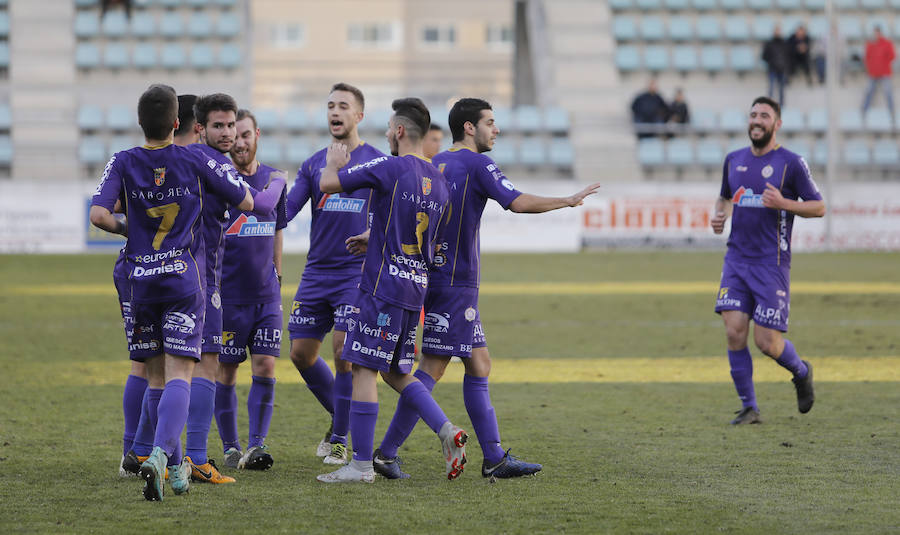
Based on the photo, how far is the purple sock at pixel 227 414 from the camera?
20.9 feet

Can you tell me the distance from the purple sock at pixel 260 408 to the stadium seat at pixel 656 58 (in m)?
25.7

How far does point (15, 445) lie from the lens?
666cm

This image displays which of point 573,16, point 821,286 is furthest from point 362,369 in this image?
point 573,16

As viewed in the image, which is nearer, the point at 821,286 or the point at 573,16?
the point at 821,286

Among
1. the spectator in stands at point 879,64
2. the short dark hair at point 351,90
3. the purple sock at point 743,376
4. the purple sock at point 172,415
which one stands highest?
the spectator in stands at point 879,64

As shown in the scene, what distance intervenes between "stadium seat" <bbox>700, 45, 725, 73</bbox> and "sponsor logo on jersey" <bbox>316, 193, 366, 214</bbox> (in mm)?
25489

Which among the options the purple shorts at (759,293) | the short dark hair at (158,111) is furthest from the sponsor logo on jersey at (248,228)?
the purple shorts at (759,293)

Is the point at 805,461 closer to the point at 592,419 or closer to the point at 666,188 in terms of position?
the point at 592,419

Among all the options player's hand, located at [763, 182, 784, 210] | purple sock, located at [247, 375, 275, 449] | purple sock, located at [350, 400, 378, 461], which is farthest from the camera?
player's hand, located at [763, 182, 784, 210]

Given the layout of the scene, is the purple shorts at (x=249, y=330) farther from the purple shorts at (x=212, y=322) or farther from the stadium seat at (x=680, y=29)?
the stadium seat at (x=680, y=29)

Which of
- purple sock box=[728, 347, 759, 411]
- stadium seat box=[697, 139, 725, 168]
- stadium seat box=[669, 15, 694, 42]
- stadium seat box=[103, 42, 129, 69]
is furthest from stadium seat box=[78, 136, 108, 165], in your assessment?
purple sock box=[728, 347, 759, 411]

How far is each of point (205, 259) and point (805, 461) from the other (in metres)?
3.39

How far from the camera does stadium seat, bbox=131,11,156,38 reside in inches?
1209

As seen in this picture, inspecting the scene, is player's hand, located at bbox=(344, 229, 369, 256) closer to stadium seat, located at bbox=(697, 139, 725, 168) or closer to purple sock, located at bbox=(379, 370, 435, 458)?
purple sock, located at bbox=(379, 370, 435, 458)
